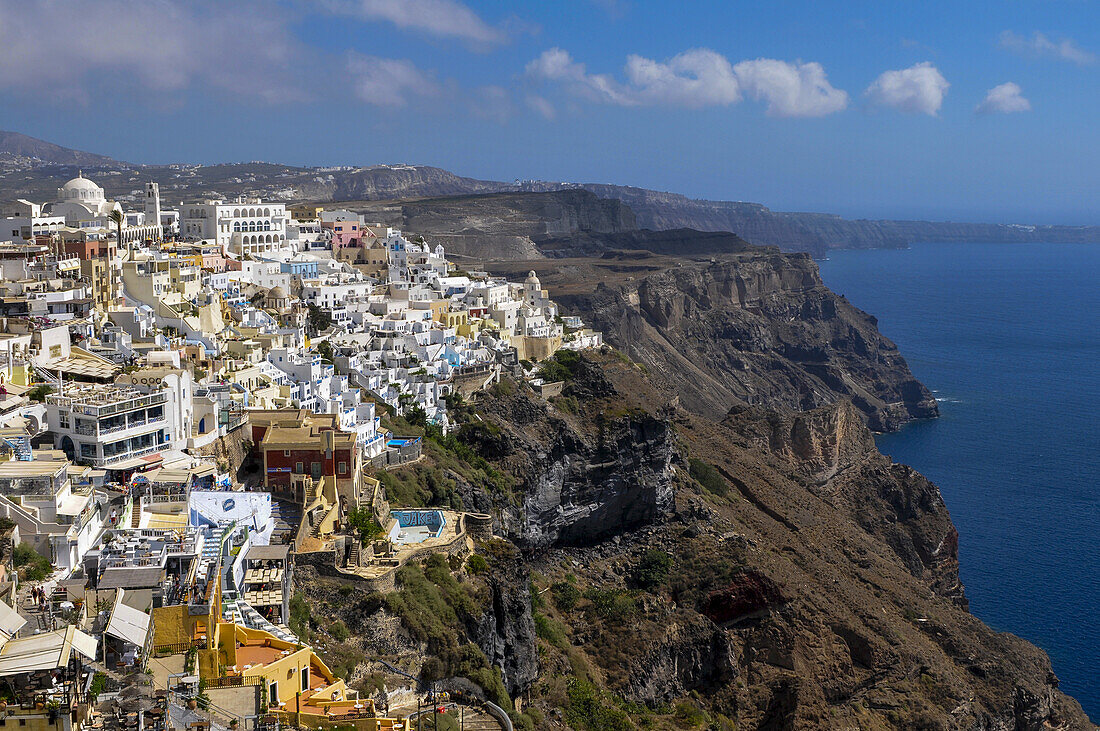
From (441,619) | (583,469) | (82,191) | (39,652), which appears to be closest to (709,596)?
(583,469)

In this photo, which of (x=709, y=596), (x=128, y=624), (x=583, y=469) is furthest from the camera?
(x=583, y=469)

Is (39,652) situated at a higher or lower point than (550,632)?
higher

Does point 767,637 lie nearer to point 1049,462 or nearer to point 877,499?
point 877,499

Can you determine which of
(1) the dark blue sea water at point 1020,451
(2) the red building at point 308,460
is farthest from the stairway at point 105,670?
(1) the dark blue sea water at point 1020,451

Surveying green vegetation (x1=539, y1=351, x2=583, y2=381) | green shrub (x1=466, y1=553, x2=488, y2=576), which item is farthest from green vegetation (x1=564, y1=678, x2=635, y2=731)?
green vegetation (x1=539, y1=351, x2=583, y2=381)

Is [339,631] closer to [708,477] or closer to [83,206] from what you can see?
[708,477]

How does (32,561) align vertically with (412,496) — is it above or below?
above

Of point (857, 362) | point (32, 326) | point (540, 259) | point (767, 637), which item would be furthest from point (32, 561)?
point (540, 259)
